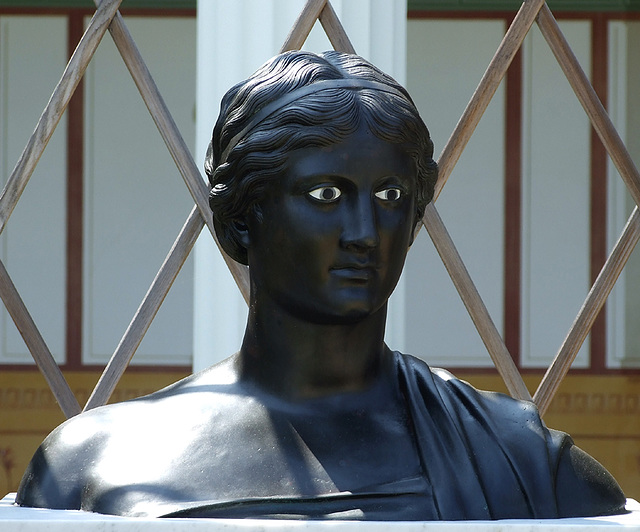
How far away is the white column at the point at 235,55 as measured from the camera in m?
2.71

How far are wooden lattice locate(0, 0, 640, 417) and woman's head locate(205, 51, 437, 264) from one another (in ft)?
3.30

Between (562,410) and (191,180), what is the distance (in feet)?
9.28

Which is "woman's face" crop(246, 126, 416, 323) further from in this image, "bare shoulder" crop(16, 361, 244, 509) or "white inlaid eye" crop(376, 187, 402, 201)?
"bare shoulder" crop(16, 361, 244, 509)

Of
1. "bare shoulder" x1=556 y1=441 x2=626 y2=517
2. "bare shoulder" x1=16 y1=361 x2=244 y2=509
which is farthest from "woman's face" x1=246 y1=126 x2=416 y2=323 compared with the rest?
"bare shoulder" x1=556 y1=441 x2=626 y2=517

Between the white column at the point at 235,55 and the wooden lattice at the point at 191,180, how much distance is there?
0.24ft

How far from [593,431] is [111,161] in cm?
228

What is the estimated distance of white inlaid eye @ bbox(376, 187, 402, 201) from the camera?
1574 millimetres

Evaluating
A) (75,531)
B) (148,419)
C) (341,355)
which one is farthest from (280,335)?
(75,531)

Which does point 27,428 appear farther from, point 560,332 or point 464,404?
point 464,404

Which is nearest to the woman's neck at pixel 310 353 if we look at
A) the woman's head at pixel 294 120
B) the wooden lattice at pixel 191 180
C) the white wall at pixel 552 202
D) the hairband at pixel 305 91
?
the woman's head at pixel 294 120

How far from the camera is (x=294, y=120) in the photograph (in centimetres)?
157

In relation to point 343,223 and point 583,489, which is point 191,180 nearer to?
point 343,223

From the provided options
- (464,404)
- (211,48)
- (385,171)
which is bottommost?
(464,404)

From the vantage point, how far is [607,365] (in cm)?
517
